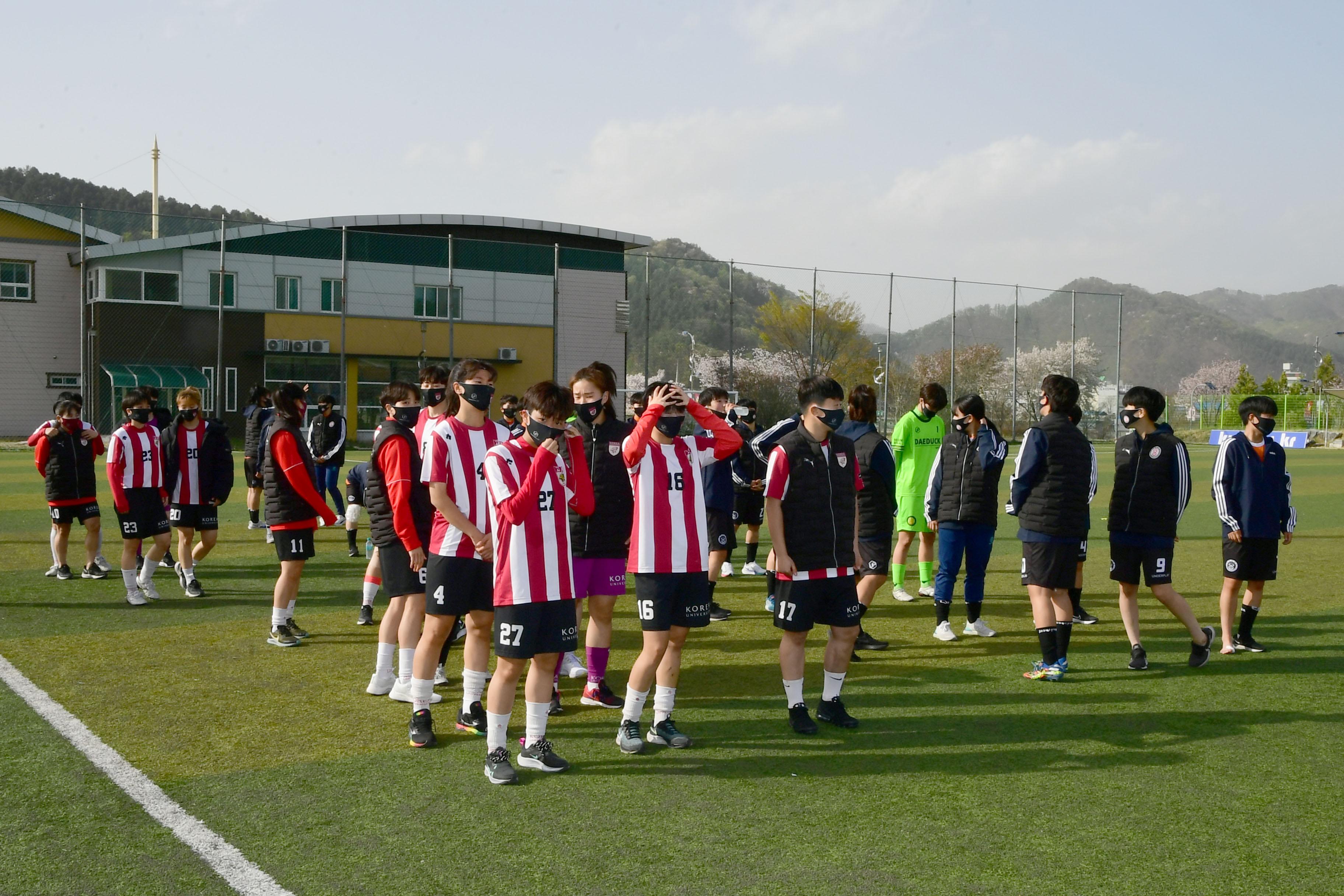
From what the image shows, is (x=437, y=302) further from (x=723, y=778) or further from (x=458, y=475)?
(x=723, y=778)

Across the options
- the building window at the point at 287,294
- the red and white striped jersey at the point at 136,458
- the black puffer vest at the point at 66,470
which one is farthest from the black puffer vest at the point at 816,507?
the building window at the point at 287,294

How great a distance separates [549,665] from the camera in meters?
4.82

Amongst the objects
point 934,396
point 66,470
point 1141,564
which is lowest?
point 1141,564

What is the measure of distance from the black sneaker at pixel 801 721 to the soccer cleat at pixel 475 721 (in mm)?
1587

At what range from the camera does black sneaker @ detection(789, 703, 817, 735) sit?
5.46 m

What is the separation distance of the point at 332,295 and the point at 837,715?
112 ft

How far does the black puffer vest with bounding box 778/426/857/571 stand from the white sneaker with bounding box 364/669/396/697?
2528 millimetres

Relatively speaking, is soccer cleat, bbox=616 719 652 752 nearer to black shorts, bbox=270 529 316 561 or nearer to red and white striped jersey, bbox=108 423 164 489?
black shorts, bbox=270 529 316 561

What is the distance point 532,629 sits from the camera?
15.2ft

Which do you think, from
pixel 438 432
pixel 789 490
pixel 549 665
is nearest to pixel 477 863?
pixel 549 665

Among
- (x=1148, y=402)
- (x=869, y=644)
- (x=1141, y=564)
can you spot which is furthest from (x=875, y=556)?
(x=1148, y=402)

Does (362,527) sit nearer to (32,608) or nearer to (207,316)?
(32,608)

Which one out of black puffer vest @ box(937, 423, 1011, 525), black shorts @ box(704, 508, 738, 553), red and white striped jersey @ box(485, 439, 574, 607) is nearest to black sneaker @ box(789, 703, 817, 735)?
red and white striped jersey @ box(485, 439, 574, 607)

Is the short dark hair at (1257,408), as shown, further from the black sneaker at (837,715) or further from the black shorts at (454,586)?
the black shorts at (454,586)
